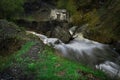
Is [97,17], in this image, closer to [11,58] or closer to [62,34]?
[62,34]

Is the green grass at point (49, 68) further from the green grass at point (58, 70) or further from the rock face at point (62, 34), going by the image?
the rock face at point (62, 34)

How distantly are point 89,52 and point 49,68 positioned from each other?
10751mm

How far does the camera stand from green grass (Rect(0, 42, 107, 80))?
13523 mm

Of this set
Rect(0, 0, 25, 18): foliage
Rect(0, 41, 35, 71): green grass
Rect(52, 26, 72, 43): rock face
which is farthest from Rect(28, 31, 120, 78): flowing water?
Rect(0, 0, 25, 18): foliage

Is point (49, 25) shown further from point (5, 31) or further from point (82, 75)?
point (82, 75)

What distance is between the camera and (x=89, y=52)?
961 inches

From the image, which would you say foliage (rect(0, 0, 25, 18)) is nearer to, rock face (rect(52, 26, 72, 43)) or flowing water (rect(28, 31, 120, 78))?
flowing water (rect(28, 31, 120, 78))

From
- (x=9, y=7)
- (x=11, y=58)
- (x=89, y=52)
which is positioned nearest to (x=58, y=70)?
(x=11, y=58)

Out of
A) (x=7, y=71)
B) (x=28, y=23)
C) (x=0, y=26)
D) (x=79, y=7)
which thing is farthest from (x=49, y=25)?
(x=7, y=71)

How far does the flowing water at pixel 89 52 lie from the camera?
21484 mm

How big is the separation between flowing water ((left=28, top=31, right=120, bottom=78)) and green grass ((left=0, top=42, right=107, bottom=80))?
6254mm

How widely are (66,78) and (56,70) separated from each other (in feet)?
2.73

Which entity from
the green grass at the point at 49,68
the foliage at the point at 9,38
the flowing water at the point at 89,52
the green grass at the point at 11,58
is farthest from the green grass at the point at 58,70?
the flowing water at the point at 89,52

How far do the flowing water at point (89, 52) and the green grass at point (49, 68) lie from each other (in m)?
6.25
